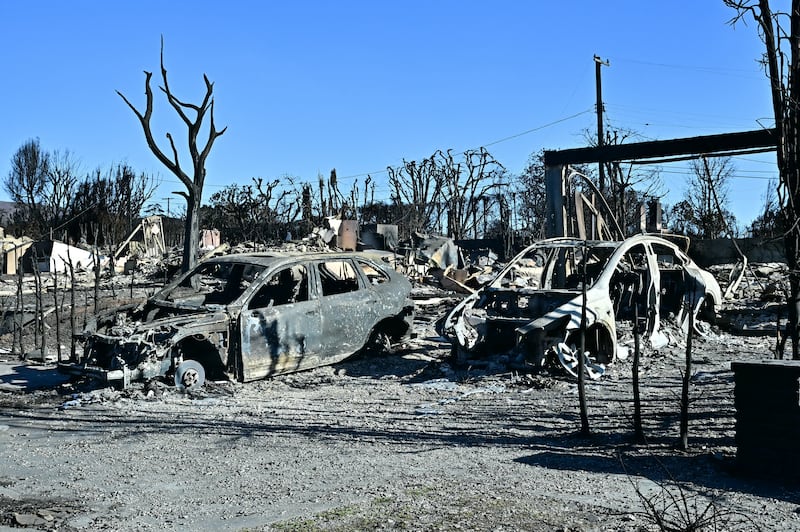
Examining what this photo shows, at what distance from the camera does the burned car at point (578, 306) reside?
9047 mm

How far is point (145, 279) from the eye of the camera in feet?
82.8

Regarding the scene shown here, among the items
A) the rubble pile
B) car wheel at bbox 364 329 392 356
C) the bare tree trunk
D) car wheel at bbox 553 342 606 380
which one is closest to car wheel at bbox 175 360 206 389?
car wheel at bbox 364 329 392 356

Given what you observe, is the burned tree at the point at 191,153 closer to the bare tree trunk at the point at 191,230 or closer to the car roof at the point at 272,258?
the bare tree trunk at the point at 191,230

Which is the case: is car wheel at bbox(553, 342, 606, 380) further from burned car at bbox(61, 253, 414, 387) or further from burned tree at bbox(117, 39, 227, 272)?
burned tree at bbox(117, 39, 227, 272)

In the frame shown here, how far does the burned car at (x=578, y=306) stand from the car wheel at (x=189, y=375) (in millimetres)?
2897

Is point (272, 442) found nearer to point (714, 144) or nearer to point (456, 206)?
point (714, 144)

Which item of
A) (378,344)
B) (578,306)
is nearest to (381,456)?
(578,306)

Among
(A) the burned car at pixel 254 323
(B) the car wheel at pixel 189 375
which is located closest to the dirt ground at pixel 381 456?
(B) the car wheel at pixel 189 375

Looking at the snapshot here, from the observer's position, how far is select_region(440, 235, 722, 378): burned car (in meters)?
9.05

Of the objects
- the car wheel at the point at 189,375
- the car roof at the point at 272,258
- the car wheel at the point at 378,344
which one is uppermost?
the car roof at the point at 272,258

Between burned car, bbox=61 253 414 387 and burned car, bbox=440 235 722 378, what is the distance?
1313 mm

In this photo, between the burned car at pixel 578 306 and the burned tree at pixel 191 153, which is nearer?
the burned car at pixel 578 306

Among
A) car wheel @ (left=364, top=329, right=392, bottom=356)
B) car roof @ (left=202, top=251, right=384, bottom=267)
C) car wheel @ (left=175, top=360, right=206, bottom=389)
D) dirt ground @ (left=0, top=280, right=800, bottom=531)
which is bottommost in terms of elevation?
dirt ground @ (left=0, top=280, right=800, bottom=531)

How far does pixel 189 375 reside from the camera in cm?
873
